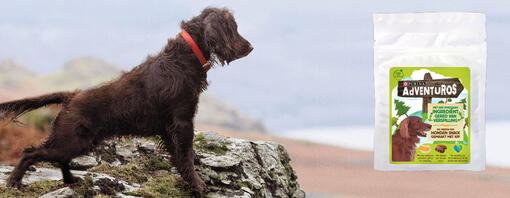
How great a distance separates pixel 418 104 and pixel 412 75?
0.29m

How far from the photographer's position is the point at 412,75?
5.10 meters

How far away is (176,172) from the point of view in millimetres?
4699

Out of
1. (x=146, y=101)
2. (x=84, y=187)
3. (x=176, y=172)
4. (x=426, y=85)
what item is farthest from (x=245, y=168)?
(x=426, y=85)

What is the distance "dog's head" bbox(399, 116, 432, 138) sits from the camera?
5152 millimetres

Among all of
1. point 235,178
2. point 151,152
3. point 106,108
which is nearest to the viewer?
point 106,108

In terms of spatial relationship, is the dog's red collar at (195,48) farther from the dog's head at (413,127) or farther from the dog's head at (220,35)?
the dog's head at (413,127)

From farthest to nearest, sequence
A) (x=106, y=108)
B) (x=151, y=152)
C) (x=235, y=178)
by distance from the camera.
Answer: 1. (x=151, y=152)
2. (x=235, y=178)
3. (x=106, y=108)

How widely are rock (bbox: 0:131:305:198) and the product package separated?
1.06m

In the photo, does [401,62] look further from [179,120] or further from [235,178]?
[179,120]

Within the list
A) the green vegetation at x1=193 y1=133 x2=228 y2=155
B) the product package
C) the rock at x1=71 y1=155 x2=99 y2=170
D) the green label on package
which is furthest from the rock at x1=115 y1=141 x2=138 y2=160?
the green label on package

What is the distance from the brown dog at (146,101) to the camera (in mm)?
3760

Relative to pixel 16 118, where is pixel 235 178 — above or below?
below

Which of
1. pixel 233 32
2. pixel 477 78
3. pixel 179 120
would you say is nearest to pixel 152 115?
pixel 179 120

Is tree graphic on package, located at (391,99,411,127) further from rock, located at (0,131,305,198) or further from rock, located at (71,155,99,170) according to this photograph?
rock, located at (71,155,99,170)
